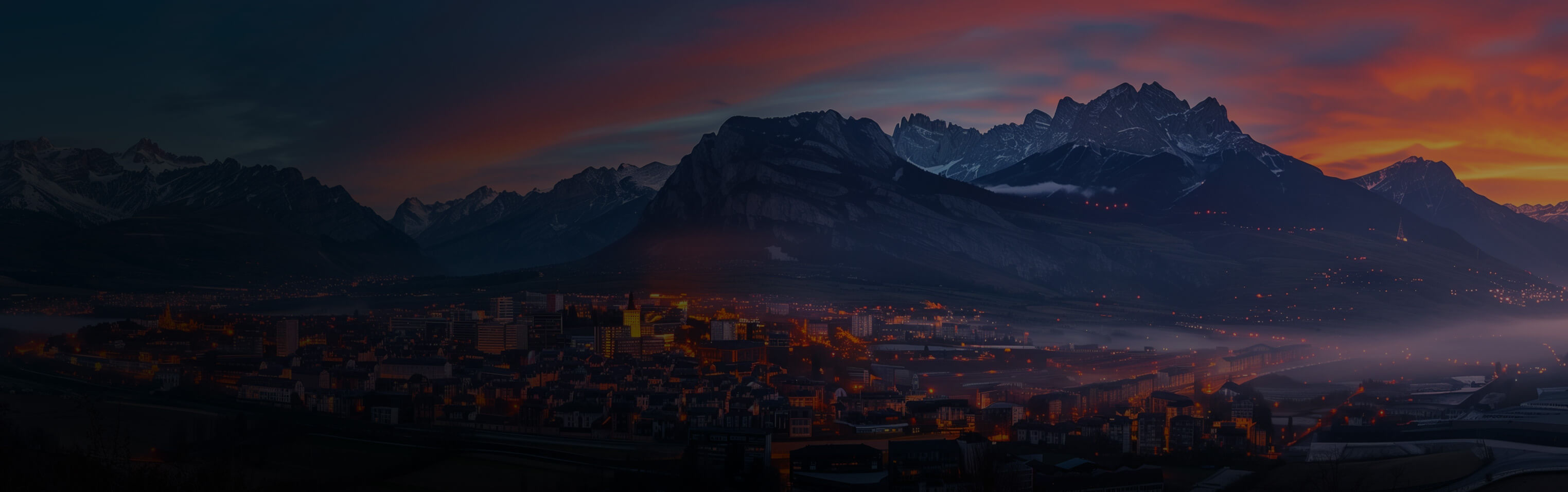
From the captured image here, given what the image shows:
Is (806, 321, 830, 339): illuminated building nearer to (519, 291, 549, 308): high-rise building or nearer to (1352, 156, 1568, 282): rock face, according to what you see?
(519, 291, 549, 308): high-rise building

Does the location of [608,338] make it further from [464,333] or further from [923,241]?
[923,241]

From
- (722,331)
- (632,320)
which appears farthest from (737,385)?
(632,320)

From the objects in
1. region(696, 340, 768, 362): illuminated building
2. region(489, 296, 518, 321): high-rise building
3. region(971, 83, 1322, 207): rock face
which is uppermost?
region(971, 83, 1322, 207): rock face

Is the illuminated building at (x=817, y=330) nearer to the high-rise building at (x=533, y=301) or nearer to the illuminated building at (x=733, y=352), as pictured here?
the illuminated building at (x=733, y=352)

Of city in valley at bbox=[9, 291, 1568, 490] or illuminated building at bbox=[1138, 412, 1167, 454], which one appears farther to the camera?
illuminated building at bbox=[1138, 412, 1167, 454]

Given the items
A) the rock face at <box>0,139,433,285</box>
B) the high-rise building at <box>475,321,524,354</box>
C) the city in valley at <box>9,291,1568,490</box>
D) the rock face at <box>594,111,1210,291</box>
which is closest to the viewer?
the city in valley at <box>9,291,1568,490</box>

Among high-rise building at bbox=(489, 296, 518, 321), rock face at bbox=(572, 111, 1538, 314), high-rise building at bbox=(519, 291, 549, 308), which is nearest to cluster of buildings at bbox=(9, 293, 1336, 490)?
high-rise building at bbox=(489, 296, 518, 321)

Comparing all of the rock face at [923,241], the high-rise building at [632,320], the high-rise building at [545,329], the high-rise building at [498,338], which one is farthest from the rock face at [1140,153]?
the high-rise building at [498,338]

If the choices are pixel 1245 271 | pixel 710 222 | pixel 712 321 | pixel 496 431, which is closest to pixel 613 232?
pixel 710 222
